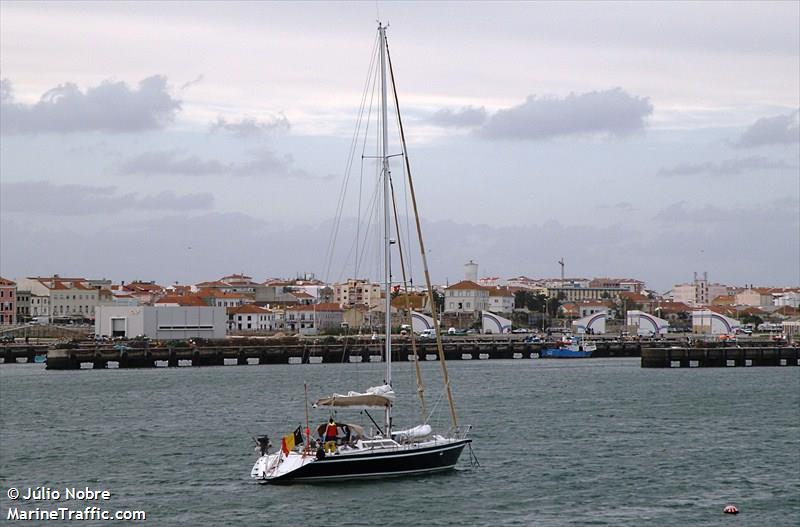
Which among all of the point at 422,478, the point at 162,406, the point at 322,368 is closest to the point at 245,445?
the point at 422,478

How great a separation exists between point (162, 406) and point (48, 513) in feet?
99.8

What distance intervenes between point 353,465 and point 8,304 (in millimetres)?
156664

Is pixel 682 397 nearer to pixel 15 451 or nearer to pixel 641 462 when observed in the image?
pixel 641 462

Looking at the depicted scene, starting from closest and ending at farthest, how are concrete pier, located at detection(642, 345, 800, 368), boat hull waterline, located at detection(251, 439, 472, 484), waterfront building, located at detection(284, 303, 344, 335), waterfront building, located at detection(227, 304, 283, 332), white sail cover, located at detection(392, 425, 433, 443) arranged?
boat hull waterline, located at detection(251, 439, 472, 484) → white sail cover, located at detection(392, 425, 433, 443) → concrete pier, located at detection(642, 345, 800, 368) → waterfront building, located at detection(227, 304, 283, 332) → waterfront building, located at detection(284, 303, 344, 335)

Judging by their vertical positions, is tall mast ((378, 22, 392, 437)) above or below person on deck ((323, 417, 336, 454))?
above

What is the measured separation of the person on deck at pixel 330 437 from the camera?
32.9 m

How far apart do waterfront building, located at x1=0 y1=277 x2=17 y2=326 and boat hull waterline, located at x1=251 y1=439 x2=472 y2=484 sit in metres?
154

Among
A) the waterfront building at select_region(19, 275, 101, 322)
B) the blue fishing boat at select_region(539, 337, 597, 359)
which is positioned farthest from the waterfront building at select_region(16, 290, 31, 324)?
the blue fishing boat at select_region(539, 337, 597, 359)

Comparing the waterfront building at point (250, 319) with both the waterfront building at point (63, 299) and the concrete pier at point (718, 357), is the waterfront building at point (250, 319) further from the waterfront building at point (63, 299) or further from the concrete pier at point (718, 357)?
the concrete pier at point (718, 357)

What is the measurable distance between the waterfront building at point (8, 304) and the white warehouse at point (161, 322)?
4900cm

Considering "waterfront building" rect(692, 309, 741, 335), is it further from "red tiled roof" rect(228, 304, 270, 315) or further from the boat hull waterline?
the boat hull waterline

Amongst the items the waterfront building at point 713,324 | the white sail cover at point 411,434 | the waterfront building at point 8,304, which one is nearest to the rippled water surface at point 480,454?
the white sail cover at point 411,434

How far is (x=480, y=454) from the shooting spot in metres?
40.2

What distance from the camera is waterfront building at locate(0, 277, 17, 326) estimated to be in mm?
178750
